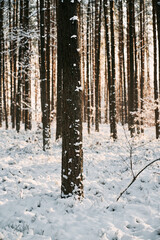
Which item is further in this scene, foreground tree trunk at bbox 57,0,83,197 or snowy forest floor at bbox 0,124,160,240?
foreground tree trunk at bbox 57,0,83,197

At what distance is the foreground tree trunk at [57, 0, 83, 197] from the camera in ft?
12.8

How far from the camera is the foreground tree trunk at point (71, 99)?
389 centimetres

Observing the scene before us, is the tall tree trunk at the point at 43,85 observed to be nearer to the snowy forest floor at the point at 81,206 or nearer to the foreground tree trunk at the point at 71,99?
the snowy forest floor at the point at 81,206

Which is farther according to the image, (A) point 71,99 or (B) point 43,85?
(B) point 43,85

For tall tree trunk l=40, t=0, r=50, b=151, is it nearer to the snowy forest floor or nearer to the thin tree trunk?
the snowy forest floor

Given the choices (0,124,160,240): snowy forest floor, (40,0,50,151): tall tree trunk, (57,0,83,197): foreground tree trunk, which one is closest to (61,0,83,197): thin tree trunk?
(57,0,83,197): foreground tree trunk


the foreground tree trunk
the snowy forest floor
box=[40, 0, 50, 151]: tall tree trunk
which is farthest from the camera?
box=[40, 0, 50, 151]: tall tree trunk

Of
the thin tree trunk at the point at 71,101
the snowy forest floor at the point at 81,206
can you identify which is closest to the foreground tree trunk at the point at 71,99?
the thin tree trunk at the point at 71,101

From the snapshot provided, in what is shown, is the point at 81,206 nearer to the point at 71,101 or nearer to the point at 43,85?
the point at 71,101

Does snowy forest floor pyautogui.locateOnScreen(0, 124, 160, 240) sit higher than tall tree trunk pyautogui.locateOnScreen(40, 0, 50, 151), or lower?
lower

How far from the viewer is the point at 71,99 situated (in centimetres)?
394

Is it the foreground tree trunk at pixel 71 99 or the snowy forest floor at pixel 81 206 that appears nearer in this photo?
the snowy forest floor at pixel 81 206

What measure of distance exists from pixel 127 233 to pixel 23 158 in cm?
547

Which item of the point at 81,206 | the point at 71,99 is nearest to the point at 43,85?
the point at 71,99
